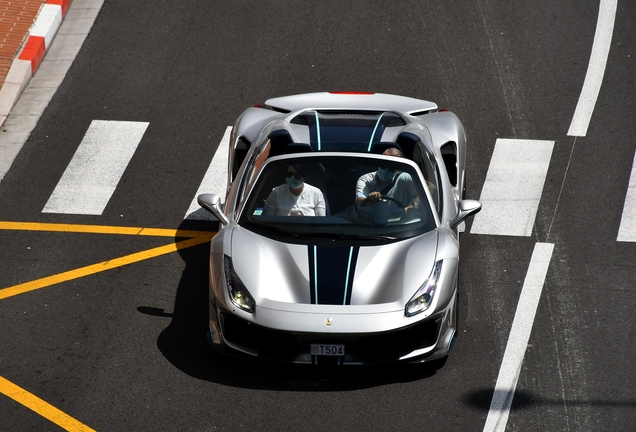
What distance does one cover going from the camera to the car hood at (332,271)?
7.66 m

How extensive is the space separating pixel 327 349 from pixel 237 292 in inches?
34.4

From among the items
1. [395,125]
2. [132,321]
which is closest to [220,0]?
[395,125]

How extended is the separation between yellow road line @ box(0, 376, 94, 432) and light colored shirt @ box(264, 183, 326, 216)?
239 cm

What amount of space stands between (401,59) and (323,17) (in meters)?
1.63

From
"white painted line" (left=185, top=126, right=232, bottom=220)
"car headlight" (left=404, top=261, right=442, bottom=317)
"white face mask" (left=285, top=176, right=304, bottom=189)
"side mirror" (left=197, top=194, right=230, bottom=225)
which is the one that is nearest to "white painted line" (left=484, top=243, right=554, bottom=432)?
"car headlight" (left=404, top=261, right=442, bottom=317)

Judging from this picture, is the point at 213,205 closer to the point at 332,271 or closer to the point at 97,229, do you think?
the point at 332,271

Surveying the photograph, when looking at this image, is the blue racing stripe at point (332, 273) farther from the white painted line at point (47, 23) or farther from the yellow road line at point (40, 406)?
the white painted line at point (47, 23)

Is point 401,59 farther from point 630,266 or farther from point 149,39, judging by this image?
point 630,266

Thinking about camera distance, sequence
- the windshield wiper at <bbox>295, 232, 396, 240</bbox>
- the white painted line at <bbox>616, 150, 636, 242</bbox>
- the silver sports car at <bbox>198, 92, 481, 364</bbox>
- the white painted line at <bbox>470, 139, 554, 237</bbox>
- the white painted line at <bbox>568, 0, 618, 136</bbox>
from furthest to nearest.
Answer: the white painted line at <bbox>568, 0, 618, 136</bbox>
the white painted line at <bbox>470, 139, 554, 237</bbox>
the white painted line at <bbox>616, 150, 636, 242</bbox>
the windshield wiper at <bbox>295, 232, 396, 240</bbox>
the silver sports car at <bbox>198, 92, 481, 364</bbox>

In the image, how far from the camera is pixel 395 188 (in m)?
8.61

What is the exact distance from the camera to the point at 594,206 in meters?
10.6

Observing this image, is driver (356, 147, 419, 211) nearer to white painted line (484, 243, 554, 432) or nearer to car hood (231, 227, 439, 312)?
car hood (231, 227, 439, 312)

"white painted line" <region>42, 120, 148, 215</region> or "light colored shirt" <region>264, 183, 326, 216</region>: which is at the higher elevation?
"light colored shirt" <region>264, 183, 326, 216</region>

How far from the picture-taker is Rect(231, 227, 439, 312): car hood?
7.66 m
